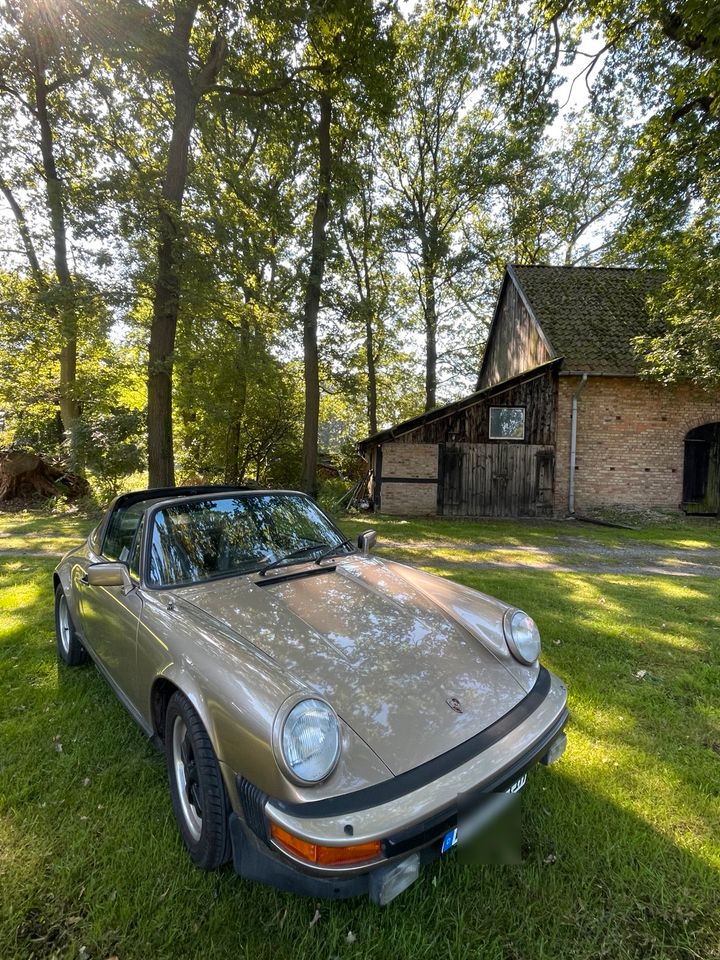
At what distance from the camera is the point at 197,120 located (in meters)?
10.9

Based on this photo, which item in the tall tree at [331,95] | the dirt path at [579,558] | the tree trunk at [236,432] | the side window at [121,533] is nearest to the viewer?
the side window at [121,533]

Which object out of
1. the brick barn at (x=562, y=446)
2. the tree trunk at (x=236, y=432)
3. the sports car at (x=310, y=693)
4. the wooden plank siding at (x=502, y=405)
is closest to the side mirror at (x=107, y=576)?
the sports car at (x=310, y=693)

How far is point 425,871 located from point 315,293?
13.8 meters

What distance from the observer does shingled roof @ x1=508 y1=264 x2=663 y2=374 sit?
1309 cm

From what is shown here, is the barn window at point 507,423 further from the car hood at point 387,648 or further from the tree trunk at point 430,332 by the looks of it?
the car hood at point 387,648

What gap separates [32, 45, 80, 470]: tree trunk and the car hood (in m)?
8.80

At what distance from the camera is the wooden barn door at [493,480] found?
1329 cm

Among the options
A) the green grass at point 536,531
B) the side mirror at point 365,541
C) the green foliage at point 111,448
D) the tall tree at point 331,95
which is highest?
the tall tree at point 331,95

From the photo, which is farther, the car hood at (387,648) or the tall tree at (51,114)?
the tall tree at (51,114)

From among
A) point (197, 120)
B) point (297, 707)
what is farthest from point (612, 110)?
point (297, 707)

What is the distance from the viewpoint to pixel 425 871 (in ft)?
6.15

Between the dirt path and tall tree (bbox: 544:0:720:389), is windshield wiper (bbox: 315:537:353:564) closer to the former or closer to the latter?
the dirt path

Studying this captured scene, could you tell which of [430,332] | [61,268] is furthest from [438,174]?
[61,268]

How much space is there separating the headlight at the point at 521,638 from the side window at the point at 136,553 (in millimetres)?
2032
